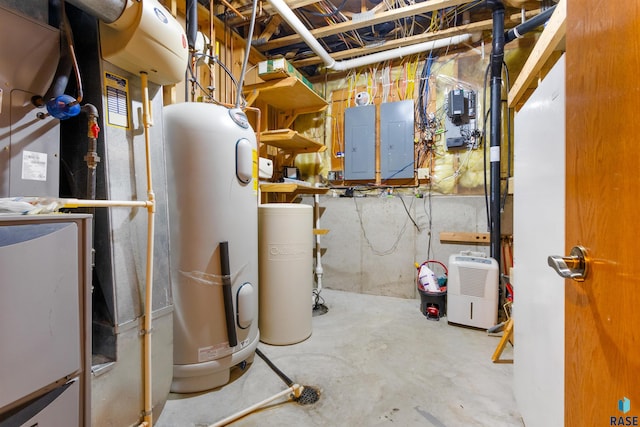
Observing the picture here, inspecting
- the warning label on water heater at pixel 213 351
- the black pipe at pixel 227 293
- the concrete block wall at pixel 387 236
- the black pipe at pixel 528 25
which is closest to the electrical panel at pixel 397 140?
the concrete block wall at pixel 387 236

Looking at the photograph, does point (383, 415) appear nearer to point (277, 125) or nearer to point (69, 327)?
point (69, 327)

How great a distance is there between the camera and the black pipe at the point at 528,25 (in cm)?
227

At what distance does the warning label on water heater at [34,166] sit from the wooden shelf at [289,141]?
1.94 meters

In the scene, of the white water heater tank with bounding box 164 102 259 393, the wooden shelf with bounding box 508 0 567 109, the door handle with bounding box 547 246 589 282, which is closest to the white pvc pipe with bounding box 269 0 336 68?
the white water heater tank with bounding box 164 102 259 393

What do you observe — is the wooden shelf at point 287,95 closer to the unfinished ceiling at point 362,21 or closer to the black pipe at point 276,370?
the unfinished ceiling at point 362,21

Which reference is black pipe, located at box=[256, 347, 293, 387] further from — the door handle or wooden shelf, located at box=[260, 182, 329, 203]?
the door handle

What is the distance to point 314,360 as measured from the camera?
191 cm

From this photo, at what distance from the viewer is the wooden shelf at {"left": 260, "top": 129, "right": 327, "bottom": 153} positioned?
2787 mm

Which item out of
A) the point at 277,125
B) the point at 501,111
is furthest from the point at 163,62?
the point at 501,111

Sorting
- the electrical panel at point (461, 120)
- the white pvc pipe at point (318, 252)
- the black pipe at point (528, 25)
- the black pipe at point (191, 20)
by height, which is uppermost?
the black pipe at point (528, 25)

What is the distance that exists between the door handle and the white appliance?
6.40 ft

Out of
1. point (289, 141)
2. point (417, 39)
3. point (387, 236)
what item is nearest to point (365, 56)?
point (417, 39)

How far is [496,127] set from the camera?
9.04ft

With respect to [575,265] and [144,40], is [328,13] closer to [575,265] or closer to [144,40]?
[144,40]
